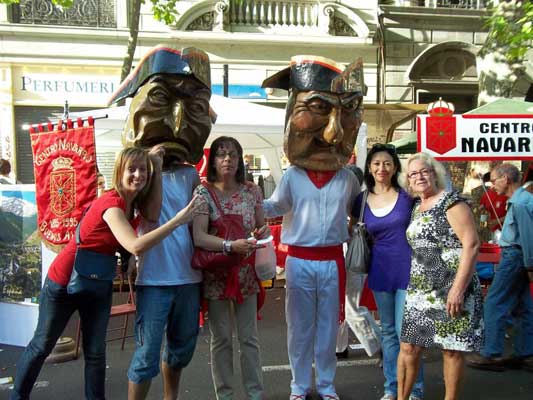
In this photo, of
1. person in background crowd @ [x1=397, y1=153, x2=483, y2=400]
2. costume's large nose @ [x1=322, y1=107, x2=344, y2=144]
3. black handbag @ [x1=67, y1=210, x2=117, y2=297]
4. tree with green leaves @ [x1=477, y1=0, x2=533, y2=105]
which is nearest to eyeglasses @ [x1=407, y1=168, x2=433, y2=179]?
person in background crowd @ [x1=397, y1=153, x2=483, y2=400]

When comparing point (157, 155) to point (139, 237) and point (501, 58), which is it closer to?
Result: point (139, 237)

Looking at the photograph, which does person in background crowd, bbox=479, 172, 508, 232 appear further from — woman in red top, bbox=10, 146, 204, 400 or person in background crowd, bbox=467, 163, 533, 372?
woman in red top, bbox=10, 146, 204, 400

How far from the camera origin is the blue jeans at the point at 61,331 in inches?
122

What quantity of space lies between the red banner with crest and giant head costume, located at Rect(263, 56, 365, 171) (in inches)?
65.8

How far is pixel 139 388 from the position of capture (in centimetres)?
302

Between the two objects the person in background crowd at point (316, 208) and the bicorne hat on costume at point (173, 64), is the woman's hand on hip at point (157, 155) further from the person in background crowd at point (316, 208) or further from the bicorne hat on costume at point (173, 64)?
the person in background crowd at point (316, 208)

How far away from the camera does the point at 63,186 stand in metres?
4.36

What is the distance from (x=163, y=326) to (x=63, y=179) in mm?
1886

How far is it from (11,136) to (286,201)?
9.69m

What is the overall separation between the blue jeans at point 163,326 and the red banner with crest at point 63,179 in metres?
1.58

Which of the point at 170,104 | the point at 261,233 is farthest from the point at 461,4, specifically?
the point at 261,233

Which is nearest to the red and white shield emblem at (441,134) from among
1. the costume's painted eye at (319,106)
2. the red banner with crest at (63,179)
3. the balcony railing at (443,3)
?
the costume's painted eye at (319,106)

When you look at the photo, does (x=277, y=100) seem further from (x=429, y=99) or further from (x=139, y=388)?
(x=139, y=388)

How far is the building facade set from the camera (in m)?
11.6
